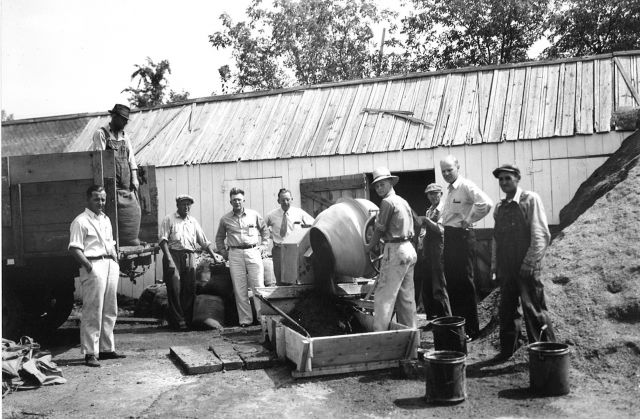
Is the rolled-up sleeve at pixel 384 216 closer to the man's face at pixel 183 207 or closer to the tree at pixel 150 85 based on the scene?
the man's face at pixel 183 207

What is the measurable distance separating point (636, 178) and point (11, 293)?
7963 mm

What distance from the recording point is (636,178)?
8.20m

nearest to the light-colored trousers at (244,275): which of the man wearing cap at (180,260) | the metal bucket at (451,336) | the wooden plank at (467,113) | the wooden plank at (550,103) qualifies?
the man wearing cap at (180,260)

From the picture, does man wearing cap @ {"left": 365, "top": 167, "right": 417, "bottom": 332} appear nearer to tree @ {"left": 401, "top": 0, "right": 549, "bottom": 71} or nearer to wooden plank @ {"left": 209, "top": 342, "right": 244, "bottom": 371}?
wooden plank @ {"left": 209, "top": 342, "right": 244, "bottom": 371}

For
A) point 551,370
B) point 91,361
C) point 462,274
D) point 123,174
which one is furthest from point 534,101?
point 91,361

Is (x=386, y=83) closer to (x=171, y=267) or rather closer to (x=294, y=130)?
(x=294, y=130)

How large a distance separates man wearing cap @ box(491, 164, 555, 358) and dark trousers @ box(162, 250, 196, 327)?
5.06 m

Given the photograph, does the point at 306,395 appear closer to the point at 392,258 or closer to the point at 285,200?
the point at 392,258

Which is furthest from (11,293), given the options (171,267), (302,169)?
(302,169)

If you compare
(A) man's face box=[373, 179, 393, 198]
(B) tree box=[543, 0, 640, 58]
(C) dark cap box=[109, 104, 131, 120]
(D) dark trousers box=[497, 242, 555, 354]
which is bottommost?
(D) dark trousers box=[497, 242, 555, 354]

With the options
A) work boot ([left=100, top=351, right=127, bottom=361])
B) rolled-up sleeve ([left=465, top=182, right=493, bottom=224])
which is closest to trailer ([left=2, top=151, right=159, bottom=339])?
work boot ([left=100, top=351, right=127, bottom=361])

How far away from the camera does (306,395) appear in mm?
5672

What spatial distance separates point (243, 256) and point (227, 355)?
9.47 feet

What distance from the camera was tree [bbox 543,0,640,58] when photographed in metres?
18.7
